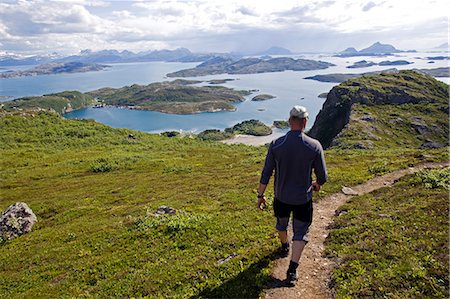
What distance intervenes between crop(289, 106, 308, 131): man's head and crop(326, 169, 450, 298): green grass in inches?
217

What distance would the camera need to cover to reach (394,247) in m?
12.0

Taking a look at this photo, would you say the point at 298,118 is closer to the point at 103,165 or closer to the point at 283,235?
the point at 283,235

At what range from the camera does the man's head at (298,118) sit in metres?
9.63

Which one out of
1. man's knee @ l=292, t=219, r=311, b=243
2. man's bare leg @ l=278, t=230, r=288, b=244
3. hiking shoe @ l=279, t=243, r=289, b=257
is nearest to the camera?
man's knee @ l=292, t=219, r=311, b=243

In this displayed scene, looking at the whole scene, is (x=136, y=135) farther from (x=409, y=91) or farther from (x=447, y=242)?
(x=409, y=91)

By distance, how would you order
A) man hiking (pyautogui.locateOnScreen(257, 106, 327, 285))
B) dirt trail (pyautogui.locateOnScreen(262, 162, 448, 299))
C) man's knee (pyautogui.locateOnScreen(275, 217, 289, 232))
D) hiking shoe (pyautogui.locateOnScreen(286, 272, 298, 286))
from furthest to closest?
1. man's knee (pyautogui.locateOnScreen(275, 217, 289, 232))
2. hiking shoe (pyautogui.locateOnScreen(286, 272, 298, 286))
3. dirt trail (pyautogui.locateOnScreen(262, 162, 448, 299))
4. man hiking (pyautogui.locateOnScreen(257, 106, 327, 285))

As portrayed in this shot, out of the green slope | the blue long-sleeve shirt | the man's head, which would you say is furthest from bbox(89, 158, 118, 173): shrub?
the man's head

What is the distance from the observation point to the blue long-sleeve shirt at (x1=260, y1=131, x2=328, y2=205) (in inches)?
387

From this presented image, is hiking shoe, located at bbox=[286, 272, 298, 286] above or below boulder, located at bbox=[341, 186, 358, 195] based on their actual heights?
above

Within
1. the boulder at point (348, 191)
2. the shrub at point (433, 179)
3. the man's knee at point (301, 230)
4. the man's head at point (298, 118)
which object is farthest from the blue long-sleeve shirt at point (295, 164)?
the boulder at point (348, 191)

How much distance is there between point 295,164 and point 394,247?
5.69 metres

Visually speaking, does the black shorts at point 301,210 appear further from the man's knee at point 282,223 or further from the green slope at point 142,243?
the green slope at point 142,243

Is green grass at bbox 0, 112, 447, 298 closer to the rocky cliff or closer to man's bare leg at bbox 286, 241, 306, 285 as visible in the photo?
man's bare leg at bbox 286, 241, 306, 285

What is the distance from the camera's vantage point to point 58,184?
47125 mm
